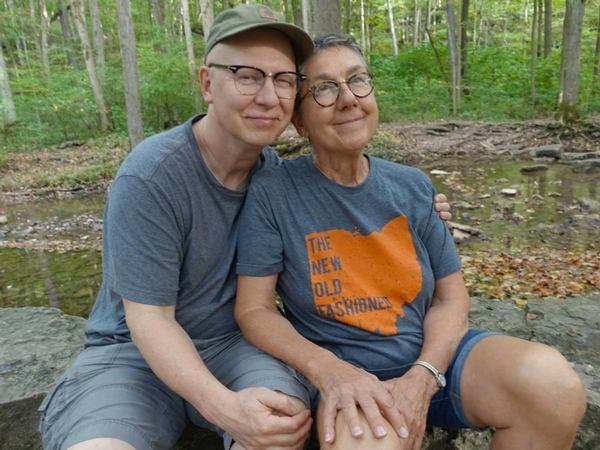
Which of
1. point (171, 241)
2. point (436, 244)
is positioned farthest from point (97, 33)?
point (436, 244)

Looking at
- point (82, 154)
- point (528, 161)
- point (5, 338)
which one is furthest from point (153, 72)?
point (5, 338)

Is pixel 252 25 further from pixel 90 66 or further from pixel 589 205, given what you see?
pixel 90 66

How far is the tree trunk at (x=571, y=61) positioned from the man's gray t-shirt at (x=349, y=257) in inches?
528

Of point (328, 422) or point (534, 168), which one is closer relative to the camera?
point (328, 422)

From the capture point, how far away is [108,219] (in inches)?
69.4

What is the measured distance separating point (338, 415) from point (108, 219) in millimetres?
1010

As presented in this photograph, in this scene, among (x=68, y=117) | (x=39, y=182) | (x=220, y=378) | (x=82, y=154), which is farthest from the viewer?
(x=68, y=117)

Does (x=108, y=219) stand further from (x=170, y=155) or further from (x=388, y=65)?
(x=388, y=65)

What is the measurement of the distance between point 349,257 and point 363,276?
89 millimetres

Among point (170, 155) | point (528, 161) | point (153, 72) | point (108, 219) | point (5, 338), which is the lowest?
point (528, 161)

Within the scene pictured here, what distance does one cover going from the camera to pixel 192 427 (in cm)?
207

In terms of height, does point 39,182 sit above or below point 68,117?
below

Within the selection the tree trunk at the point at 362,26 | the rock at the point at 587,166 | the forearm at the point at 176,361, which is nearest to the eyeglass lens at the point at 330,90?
the forearm at the point at 176,361

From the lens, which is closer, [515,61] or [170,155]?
[170,155]
